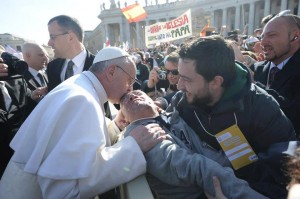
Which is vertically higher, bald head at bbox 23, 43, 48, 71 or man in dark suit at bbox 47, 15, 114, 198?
man in dark suit at bbox 47, 15, 114, 198

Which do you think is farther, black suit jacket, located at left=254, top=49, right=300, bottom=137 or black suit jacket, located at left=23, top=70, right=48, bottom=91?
black suit jacket, located at left=23, top=70, right=48, bottom=91

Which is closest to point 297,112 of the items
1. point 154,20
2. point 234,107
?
point 234,107

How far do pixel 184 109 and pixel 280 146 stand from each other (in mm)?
861

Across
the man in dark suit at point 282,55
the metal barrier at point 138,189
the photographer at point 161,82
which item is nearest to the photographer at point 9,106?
the metal barrier at point 138,189

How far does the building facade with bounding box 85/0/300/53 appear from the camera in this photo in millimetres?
42500

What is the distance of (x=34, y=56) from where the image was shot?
528cm

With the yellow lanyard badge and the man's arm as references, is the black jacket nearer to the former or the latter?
the yellow lanyard badge

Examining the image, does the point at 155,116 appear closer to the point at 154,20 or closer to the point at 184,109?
the point at 184,109

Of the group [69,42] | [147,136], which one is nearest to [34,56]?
[69,42]

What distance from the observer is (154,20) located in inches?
2312

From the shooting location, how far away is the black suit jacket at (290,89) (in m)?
2.85

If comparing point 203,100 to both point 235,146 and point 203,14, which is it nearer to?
point 235,146

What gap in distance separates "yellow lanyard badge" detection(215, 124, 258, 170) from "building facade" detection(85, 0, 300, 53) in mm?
31371

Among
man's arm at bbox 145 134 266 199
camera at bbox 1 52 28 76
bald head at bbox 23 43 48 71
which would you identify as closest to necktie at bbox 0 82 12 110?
camera at bbox 1 52 28 76
